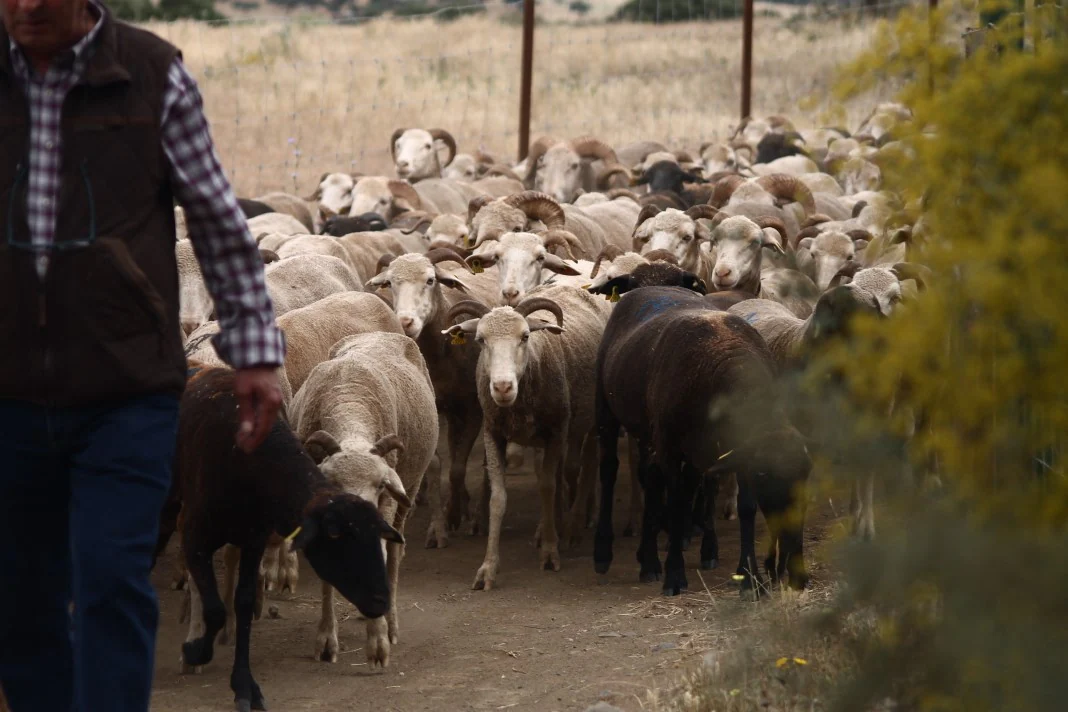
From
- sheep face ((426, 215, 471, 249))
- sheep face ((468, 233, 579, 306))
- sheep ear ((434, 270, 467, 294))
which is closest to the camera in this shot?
sheep ear ((434, 270, 467, 294))

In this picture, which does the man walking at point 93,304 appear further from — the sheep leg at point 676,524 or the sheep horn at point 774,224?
the sheep horn at point 774,224

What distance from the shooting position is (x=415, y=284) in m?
9.15

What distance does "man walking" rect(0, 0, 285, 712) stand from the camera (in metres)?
3.17

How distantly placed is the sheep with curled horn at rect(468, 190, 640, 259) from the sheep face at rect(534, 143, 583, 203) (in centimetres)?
385

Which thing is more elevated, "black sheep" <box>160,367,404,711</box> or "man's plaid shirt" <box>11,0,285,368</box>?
"man's plaid shirt" <box>11,0,285,368</box>

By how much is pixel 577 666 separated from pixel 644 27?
4201cm

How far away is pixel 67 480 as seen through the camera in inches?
131

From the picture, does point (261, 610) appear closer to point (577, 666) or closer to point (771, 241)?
point (577, 666)

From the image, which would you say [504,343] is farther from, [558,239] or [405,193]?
[405,193]

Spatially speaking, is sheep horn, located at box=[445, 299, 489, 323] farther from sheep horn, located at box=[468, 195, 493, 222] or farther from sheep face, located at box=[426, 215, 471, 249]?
sheep horn, located at box=[468, 195, 493, 222]

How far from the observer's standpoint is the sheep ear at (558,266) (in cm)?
1005

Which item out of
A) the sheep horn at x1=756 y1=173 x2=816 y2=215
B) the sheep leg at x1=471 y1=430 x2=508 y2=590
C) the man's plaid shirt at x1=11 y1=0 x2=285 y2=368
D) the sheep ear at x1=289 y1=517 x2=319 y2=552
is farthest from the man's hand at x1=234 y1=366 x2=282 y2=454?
the sheep horn at x1=756 y1=173 x2=816 y2=215

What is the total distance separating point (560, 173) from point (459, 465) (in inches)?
359

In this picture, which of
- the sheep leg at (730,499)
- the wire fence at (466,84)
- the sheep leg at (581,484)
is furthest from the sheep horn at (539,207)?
the wire fence at (466,84)
